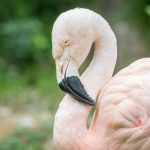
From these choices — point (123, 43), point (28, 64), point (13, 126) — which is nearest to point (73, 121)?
point (13, 126)

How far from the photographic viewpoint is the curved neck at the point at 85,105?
11.3 ft

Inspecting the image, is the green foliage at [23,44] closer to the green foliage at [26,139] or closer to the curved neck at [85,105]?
the green foliage at [26,139]

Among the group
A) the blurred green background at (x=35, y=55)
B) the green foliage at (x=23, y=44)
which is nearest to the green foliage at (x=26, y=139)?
the blurred green background at (x=35, y=55)

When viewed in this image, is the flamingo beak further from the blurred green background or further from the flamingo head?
the blurred green background

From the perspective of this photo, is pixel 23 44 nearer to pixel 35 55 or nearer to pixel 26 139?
pixel 35 55

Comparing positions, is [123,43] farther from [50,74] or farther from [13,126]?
[13,126]

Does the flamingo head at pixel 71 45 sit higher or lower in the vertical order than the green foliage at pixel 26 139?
lower

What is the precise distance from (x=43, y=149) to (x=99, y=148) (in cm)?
262

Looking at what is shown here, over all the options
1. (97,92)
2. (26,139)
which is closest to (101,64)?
(97,92)

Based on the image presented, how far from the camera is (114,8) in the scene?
8023 millimetres

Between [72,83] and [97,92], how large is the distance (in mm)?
195

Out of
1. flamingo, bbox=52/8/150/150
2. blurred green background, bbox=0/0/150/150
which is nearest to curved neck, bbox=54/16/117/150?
flamingo, bbox=52/8/150/150

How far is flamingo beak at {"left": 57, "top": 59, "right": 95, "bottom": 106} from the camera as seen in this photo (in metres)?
3.41

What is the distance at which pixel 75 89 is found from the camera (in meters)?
3.41
